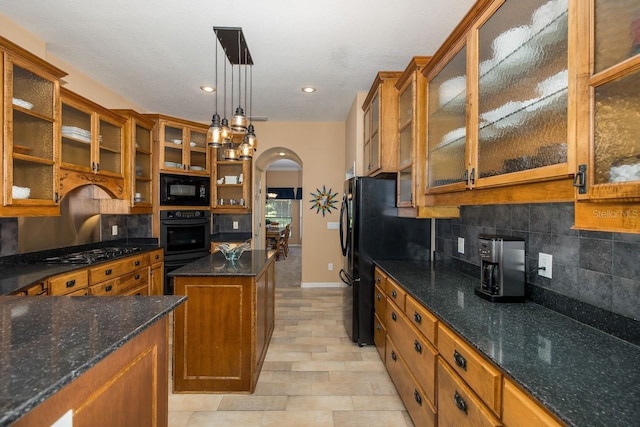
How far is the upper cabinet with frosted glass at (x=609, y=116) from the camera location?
0.84 meters

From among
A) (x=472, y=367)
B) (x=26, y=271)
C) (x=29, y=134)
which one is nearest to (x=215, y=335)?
(x=26, y=271)

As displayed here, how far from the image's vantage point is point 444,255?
2.82 metres

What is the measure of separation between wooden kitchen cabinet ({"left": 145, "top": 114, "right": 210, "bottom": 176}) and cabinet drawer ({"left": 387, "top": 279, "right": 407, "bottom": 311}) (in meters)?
3.46

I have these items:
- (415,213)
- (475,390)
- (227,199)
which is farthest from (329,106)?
(475,390)

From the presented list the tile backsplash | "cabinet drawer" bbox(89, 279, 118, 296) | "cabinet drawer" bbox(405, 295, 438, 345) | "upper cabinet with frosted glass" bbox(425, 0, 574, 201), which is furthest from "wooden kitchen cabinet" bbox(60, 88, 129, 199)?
the tile backsplash

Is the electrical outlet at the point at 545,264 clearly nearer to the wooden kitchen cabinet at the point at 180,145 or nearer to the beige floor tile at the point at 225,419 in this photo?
the beige floor tile at the point at 225,419

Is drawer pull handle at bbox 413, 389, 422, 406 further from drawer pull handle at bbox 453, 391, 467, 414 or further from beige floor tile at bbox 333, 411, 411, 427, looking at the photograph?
drawer pull handle at bbox 453, 391, 467, 414

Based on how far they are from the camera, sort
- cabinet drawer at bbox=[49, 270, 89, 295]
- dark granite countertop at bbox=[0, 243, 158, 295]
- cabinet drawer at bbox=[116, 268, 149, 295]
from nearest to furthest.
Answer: dark granite countertop at bbox=[0, 243, 158, 295] < cabinet drawer at bbox=[49, 270, 89, 295] < cabinet drawer at bbox=[116, 268, 149, 295]

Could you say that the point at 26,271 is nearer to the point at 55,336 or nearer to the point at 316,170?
the point at 55,336

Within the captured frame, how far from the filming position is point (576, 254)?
4.77 ft

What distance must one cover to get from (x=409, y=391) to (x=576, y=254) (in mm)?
1201

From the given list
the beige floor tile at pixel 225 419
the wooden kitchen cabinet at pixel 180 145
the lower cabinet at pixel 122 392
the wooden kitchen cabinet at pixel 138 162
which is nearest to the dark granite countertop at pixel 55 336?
the lower cabinet at pixel 122 392

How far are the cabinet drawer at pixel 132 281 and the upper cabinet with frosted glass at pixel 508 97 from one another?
10.5 ft

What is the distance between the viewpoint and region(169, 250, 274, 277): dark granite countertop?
2.28 m
